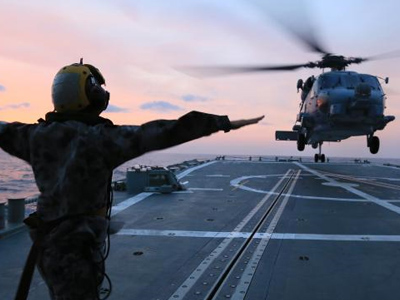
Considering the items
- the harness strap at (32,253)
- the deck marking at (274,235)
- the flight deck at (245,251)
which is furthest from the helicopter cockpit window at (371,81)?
the harness strap at (32,253)

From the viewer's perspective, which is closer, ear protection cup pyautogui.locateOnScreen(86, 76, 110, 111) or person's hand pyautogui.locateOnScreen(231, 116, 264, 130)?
person's hand pyautogui.locateOnScreen(231, 116, 264, 130)

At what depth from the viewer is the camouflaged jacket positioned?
1982 mm

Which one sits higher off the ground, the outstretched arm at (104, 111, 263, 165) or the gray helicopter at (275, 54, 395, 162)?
the gray helicopter at (275, 54, 395, 162)

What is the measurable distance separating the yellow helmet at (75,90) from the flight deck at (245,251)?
2.94 ft

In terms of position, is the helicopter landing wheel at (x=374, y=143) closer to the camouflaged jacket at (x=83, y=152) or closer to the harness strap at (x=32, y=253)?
the camouflaged jacket at (x=83, y=152)

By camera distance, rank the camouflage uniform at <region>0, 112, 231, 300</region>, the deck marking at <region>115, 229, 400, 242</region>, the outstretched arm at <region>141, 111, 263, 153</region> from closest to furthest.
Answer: the outstretched arm at <region>141, 111, 263, 153</region> < the camouflage uniform at <region>0, 112, 231, 300</region> < the deck marking at <region>115, 229, 400, 242</region>

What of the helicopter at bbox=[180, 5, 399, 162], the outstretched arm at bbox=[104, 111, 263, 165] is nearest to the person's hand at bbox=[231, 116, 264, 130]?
the outstretched arm at bbox=[104, 111, 263, 165]

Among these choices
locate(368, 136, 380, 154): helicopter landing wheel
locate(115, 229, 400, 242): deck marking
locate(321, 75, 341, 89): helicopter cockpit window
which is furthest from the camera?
locate(368, 136, 380, 154): helicopter landing wheel

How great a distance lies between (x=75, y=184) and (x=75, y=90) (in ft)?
1.79

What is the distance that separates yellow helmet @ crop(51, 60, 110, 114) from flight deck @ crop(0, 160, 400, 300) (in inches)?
35.2

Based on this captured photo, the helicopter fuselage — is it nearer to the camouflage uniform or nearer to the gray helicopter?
the gray helicopter

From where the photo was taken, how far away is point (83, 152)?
80.8 inches

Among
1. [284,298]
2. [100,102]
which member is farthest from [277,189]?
[100,102]

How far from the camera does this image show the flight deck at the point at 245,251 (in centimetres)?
412
